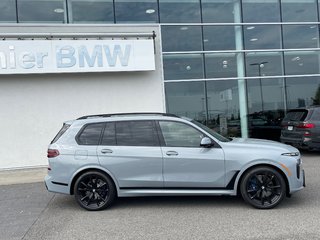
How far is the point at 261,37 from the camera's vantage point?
14.5 meters

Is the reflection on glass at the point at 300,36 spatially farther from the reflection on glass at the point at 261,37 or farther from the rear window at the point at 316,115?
the rear window at the point at 316,115

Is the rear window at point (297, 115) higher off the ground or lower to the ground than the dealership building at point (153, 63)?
lower

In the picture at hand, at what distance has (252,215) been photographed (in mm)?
5840

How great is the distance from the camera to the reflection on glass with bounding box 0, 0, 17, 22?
Answer: 12945mm

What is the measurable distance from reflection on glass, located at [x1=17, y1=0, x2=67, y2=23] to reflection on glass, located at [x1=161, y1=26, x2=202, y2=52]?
3.93 meters

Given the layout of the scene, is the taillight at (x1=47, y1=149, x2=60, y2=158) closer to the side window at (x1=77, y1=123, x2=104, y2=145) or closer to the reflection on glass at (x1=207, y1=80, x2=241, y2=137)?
the side window at (x1=77, y1=123, x2=104, y2=145)

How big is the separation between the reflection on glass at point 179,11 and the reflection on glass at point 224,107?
8.91ft

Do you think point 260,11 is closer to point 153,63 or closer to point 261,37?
point 261,37

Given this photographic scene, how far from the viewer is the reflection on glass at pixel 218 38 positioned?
46.2ft

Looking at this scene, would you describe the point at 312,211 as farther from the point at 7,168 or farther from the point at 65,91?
the point at 7,168

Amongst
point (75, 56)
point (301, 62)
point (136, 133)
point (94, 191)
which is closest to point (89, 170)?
point (94, 191)

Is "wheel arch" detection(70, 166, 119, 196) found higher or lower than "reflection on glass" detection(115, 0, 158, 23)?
lower

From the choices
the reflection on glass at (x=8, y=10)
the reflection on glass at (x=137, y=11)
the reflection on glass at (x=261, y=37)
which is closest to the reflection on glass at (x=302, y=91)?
the reflection on glass at (x=261, y=37)

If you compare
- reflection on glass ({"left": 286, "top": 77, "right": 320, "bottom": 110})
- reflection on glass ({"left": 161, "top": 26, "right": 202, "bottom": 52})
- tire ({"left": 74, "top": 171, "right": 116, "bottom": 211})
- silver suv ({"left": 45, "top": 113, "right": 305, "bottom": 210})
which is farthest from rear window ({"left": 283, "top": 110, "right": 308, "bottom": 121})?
tire ({"left": 74, "top": 171, "right": 116, "bottom": 211})
